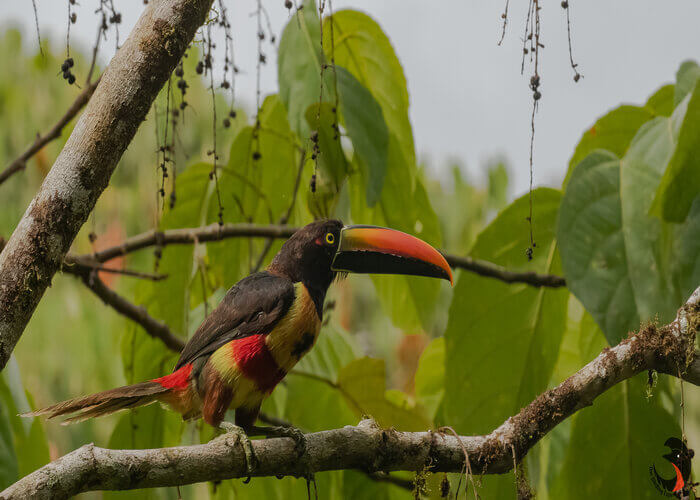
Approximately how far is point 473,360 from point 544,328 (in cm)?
29

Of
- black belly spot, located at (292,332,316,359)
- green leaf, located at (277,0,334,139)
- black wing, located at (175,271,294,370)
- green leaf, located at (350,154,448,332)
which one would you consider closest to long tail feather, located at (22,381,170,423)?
black wing, located at (175,271,294,370)

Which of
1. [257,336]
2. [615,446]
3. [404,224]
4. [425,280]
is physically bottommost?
[615,446]

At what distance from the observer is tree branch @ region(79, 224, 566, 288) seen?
2746 mm

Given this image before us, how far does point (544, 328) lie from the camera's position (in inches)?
108

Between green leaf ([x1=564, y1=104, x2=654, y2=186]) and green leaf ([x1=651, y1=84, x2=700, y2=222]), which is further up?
green leaf ([x1=564, y1=104, x2=654, y2=186])

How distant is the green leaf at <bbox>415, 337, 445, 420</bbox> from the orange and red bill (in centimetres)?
104

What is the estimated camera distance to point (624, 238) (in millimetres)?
2314

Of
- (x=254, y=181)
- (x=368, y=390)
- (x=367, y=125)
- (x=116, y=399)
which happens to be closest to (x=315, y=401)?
(x=368, y=390)

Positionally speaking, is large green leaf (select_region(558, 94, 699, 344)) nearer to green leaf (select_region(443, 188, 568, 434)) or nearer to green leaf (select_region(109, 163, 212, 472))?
green leaf (select_region(443, 188, 568, 434))

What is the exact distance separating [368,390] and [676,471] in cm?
112

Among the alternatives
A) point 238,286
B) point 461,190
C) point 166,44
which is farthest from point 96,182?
point 461,190

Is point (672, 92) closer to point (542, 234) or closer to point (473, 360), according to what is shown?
point (542, 234)

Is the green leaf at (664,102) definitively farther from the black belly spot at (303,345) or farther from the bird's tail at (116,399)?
the bird's tail at (116,399)

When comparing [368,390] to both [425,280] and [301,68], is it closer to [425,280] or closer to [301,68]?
[425,280]
